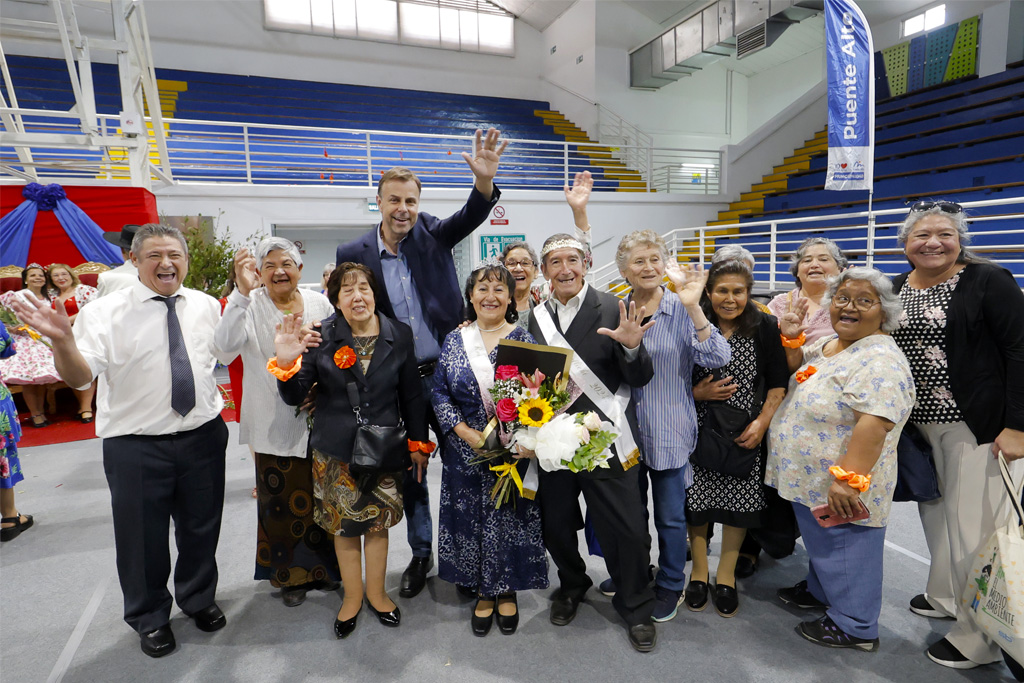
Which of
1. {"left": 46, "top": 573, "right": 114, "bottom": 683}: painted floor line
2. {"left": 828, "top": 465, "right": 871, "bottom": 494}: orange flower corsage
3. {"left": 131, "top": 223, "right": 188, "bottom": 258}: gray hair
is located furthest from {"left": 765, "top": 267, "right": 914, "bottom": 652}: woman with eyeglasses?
{"left": 46, "top": 573, "right": 114, "bottom": 683}: painted floor line

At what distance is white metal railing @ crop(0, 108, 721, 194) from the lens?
339 inches

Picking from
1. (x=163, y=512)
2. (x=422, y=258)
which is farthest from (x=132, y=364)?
(x=422, y=258)

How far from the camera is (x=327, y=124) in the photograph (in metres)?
11.7

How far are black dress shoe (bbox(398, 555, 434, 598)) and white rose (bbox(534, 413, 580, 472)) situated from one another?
1.07 metres

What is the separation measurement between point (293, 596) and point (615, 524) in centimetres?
154

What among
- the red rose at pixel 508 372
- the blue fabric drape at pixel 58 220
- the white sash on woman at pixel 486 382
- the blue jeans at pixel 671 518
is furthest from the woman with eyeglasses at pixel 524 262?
the blue fabric drape at pixel 58 220

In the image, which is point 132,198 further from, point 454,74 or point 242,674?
point 454,74

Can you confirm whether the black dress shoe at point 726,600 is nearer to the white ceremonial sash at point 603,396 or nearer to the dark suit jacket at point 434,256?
the white ceremonial sash at point 603,396

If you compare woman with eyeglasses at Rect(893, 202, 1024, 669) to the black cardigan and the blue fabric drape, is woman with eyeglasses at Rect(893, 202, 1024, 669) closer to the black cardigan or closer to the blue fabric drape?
the black cardigan

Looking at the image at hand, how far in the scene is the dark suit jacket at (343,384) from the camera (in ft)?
7.30

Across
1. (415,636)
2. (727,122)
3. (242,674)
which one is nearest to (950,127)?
(727,122)

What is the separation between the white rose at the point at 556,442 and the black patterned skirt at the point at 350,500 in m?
0.71

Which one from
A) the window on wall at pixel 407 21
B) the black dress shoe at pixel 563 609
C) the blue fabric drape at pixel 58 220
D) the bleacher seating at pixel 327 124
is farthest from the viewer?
the window on wall at pixel 407 21

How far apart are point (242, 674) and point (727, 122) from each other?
14.9m
